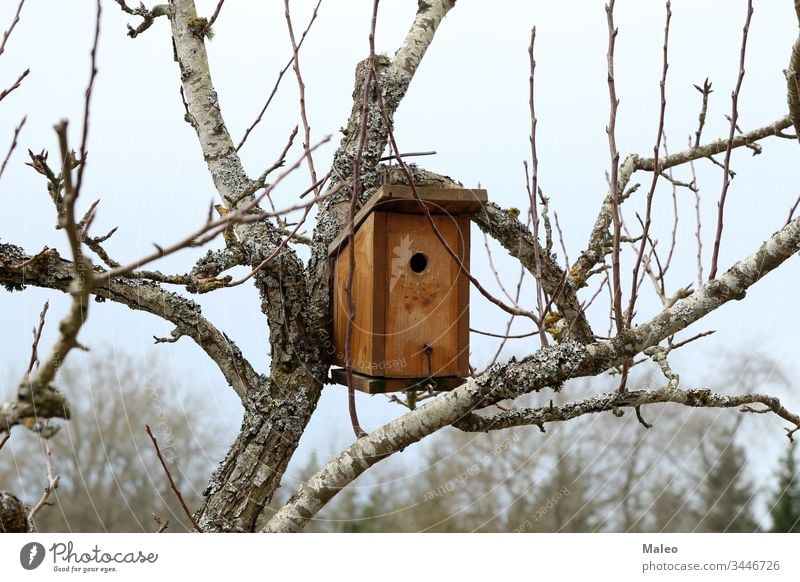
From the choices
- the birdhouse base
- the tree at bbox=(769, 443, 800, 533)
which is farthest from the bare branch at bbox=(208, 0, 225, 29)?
the tree at bbox=(769, 443, 800, 533)

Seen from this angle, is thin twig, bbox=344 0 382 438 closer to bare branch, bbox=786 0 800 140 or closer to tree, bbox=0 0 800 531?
tree, bbox=0 0 800 531

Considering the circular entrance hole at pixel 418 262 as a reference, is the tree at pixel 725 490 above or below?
above

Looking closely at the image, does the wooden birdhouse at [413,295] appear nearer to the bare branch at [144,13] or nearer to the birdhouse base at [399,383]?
the birdhouse base at [399,383]

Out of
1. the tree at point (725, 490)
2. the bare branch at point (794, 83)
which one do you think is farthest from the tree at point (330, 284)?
the tree at point (725, 490)

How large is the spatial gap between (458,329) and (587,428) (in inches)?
178

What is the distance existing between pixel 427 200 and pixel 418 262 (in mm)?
190

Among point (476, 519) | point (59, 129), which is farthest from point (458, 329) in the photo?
point (476, 519)

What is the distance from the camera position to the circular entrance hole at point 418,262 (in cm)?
185

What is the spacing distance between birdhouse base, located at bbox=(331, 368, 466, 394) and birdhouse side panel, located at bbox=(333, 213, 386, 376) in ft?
0.08

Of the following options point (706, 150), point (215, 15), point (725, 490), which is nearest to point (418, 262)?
point (215, 15)

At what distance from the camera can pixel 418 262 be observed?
1865mm

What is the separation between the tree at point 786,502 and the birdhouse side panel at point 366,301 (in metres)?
5.24

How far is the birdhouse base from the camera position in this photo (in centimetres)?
178
